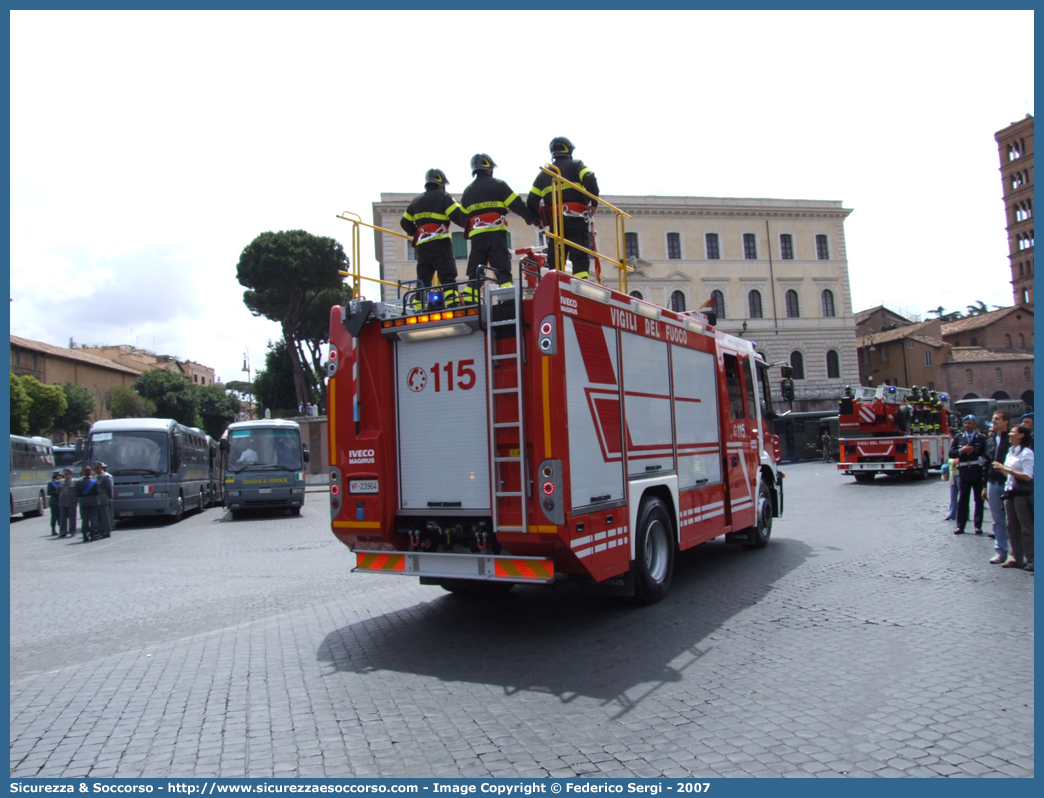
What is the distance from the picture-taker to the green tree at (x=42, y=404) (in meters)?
49.9

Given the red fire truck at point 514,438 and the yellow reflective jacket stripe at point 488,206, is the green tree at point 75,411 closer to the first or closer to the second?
the yellow reflective jacket stripe at point 488,206

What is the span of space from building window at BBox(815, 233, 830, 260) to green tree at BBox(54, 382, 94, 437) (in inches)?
2321

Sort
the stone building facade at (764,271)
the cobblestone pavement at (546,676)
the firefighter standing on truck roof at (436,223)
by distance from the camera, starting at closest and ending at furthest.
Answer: the cobblestone pavement at (546,676) → the firefighter standing on truck roof at (436,223) → the stone building facade at (764,271)

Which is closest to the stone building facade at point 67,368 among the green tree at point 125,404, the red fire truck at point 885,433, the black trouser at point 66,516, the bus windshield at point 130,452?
the green tree at point 125,404

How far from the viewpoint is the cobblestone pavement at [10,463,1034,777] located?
3.77m

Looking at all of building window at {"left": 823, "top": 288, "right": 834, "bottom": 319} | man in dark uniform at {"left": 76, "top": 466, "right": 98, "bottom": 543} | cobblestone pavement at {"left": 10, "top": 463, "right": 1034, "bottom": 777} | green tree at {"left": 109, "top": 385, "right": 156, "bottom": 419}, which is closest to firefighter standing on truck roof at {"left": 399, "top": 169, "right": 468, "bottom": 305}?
cobblestone pavement at {"left": 10, "top": 463, "right": 1034, "bottom": 777}

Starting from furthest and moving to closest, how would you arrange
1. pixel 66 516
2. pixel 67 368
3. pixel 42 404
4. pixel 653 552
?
1. pixel 67 368
2. pixel 42 404
3. pixel 66 516
4. pixel 653 552

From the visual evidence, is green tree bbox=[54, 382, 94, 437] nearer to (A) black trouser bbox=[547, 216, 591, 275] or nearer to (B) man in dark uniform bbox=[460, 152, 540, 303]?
(B) man in dark uniform bbox=[460, 152, 540, 303]

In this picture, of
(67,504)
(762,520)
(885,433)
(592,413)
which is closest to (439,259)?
(592,413)

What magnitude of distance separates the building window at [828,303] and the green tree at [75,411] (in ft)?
193

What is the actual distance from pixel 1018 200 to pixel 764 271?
134ft

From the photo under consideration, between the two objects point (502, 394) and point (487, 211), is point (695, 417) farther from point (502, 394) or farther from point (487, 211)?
point (487, 211)

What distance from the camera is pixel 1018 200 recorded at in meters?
76.1
